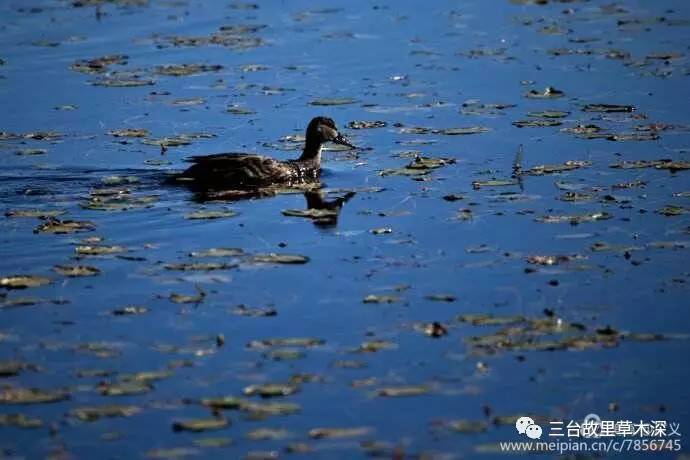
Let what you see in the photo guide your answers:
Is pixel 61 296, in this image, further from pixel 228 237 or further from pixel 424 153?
pixel 424 153

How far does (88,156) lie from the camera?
15562mm

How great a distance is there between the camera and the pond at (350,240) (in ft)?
29.6

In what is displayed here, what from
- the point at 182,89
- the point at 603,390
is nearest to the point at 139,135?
the point at 182,89

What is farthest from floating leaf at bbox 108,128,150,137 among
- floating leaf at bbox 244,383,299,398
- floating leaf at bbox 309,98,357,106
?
floating leaf at bbox 244,383,299,398

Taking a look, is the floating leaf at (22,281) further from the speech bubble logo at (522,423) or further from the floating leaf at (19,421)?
the speech bubble logo at (522,423)

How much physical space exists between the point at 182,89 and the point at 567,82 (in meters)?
5.20

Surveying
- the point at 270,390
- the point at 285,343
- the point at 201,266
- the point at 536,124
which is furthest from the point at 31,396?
the point at 536,124

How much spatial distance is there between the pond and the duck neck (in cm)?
23

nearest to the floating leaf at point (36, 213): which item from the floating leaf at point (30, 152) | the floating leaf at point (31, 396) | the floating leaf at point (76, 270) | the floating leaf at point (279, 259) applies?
the floating leaf at point (76, 270)

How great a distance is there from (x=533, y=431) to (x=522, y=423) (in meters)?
0.10

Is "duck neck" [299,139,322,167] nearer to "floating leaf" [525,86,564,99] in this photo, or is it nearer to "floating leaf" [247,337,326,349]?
"floating leaf" [525,86,564,99]

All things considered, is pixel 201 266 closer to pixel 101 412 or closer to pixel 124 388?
pixel 124 388

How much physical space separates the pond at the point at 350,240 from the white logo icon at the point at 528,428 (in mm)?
80

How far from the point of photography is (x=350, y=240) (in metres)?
12.5
